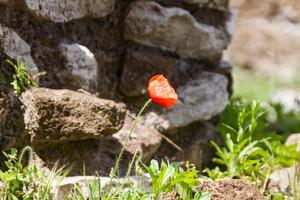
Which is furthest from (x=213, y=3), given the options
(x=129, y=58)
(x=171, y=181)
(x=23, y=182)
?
(x=23, y=182)

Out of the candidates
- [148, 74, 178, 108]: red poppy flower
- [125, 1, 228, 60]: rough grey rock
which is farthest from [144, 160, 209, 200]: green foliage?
[125, 1, 228, 60]: rough grey rock

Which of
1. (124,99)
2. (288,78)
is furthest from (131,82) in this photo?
(288,78)

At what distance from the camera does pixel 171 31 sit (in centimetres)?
303

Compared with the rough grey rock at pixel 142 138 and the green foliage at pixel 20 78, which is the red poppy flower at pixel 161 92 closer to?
the green foliage at pixel 20 78

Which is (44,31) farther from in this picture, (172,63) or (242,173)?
(242,173)

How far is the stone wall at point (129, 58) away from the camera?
2406mm

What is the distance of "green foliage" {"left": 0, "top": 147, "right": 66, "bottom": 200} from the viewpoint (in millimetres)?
2076

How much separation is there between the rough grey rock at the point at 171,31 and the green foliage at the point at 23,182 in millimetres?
955

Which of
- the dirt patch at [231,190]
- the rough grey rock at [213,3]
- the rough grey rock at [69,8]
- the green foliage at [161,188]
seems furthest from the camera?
the rough grey rock at [213,3]

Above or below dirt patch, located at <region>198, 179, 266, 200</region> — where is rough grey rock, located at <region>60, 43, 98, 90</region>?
above

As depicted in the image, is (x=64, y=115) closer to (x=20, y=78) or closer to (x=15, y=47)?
(x=20, y=78)

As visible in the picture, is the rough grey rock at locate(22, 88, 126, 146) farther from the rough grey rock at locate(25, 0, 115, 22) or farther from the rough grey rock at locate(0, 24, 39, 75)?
the rough grey rock at locate(25, 0, 115, 22)

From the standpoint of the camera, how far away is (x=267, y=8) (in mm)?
7098

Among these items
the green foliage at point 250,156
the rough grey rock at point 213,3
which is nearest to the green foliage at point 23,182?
the green foliage at point 250,156
